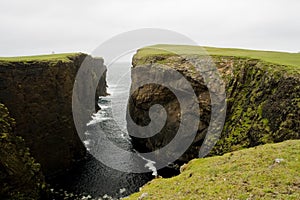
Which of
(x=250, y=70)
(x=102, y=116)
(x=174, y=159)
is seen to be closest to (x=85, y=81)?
(x=102, y=116)

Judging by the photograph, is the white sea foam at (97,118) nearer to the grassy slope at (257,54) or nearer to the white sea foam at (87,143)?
the white sea foam at (87,143)

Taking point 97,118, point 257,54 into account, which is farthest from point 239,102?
point 97,118

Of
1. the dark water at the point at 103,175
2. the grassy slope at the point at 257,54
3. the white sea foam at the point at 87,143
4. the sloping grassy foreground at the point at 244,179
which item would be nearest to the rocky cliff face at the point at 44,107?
the white sea foam at the point at 87,143

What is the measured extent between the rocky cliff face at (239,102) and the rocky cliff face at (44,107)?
12.5 metres

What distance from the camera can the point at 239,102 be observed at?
35.4 meters

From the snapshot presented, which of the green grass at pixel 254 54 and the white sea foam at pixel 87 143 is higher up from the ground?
the green grass at pixel 254 54

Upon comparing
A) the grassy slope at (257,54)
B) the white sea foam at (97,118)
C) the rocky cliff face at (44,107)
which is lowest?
the white sea foam at (97,118)

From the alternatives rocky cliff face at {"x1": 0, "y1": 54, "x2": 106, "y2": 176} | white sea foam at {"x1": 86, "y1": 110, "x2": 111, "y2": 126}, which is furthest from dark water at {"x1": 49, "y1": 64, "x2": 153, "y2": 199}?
white sea foam at {"x1": 86, "y1": 110, "x2": 111, "y2": 126}

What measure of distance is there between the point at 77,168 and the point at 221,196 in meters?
34.3

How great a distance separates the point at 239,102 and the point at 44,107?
28809mm

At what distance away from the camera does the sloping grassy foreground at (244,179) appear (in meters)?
12.9

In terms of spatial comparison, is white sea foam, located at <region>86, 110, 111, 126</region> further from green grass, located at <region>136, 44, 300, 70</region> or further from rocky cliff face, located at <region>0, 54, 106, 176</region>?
green grass, located at <region>136, 44, 300, 70</region>

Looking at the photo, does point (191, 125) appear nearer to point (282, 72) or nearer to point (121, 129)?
point (282, 72)

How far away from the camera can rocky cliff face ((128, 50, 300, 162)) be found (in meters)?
28.3
